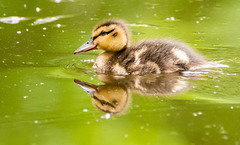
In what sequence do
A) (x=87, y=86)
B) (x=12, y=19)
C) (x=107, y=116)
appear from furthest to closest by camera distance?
(x=12, y=19) < (x=87, y=86) < (x=107, y=116)

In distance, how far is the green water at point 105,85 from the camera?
2.46 metres

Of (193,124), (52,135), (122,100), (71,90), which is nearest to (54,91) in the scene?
(71,90)

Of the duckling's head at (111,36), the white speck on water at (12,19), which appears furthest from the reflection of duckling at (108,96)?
the white speck on water at (12,19)

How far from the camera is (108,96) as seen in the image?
3.07m

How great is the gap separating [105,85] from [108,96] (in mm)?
288

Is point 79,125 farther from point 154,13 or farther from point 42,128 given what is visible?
point 154,13

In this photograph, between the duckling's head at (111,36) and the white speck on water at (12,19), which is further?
the white speck on water at (12,19)

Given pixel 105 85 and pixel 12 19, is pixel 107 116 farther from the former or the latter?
pixel 12 19

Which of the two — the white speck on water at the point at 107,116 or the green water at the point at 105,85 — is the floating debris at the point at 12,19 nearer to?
the green water at the point at 105,85

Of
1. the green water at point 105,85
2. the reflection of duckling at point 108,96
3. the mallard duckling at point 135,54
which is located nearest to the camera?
the green water at point 105,85

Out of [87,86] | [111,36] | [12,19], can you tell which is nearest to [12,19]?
[12,19]

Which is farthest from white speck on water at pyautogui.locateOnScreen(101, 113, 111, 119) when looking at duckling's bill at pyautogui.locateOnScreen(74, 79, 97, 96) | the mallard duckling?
the mallard duckling

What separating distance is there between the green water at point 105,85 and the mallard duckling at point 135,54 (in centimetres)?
13

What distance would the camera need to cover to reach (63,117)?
8.84 ft
